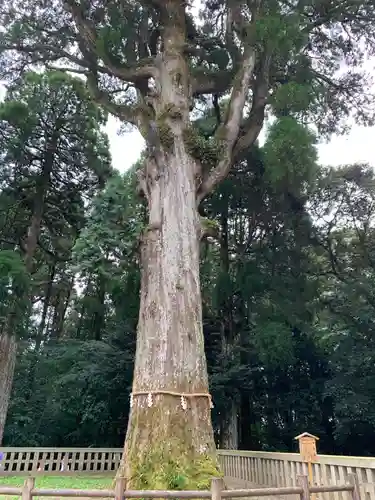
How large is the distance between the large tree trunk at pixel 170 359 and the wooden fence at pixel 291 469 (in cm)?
128

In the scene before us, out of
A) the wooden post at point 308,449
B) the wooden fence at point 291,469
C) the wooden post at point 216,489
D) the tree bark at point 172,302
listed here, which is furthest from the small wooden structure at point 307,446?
the wooden post at point 216,489

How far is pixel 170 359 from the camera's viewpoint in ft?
14.4

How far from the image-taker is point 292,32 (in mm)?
6664

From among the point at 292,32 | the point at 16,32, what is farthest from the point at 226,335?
the point at 16,32

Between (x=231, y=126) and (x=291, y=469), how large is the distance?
4.92 meters

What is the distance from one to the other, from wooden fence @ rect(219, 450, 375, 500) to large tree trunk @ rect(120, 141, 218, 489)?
4.20 ft

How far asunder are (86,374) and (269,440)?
5.76m

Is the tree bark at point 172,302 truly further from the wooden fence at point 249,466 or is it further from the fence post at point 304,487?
the wooden fence at point 249,466

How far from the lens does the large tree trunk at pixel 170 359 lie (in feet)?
12.8

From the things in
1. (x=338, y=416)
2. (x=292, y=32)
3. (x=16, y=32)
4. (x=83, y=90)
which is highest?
(x=83, y=90)

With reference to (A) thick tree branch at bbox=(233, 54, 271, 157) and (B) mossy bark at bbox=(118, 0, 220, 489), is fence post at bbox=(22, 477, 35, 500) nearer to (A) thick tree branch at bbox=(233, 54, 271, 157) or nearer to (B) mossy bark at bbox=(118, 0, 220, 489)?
(B) mossy bark at bbox=(118, 0, 220, 489)

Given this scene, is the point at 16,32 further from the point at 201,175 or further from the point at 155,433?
the point at 155,433

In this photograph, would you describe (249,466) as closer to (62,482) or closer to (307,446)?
(307,446)

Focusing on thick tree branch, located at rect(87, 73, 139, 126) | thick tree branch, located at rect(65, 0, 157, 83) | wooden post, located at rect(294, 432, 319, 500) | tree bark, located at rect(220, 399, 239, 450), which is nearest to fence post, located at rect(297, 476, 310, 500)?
wooden post, located at rect(294, 432, 319, 500)
